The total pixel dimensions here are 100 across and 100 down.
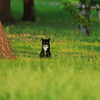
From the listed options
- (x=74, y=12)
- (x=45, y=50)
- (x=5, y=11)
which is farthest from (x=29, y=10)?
(x=45, y=50)

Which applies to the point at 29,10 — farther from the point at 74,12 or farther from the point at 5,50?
the point at 5,50

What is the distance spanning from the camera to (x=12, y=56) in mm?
14812

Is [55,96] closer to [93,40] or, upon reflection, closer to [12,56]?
[12,56]

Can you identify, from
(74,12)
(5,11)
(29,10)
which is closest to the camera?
(74,12)

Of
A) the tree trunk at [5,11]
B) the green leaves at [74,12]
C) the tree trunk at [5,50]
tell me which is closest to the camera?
the tree trunk at [5,50]

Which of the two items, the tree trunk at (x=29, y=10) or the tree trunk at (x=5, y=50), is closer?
the tree trunk at (x=5, y=50)

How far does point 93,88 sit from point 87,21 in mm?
15803

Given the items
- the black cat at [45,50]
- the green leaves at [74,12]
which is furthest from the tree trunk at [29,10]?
A: the black cat at [45,50]

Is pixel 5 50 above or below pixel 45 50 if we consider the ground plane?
above

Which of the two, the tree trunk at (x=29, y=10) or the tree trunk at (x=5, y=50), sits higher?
the tree trunk at (x=5, y=50)

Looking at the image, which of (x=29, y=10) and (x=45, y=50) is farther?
(x=29, y=10)

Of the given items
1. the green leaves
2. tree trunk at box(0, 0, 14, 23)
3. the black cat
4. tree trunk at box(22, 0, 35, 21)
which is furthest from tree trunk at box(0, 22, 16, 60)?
tree trunk at box(22, 0, 35, 21)

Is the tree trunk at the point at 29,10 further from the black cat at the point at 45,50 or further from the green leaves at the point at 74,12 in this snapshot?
the black cat at the point at 45,50

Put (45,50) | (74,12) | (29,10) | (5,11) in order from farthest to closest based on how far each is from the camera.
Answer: (29,10)
(5,11)
(74,12)
(45,50)
